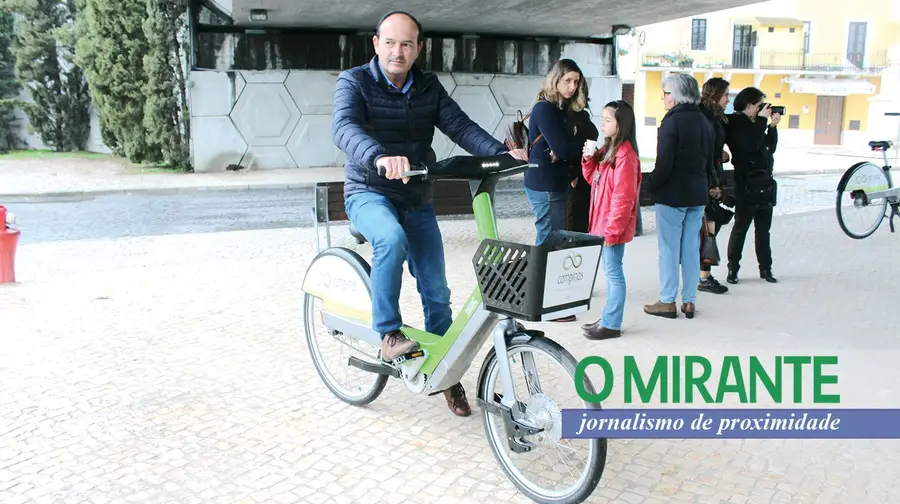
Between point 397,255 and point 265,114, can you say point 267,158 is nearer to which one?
point 265,114

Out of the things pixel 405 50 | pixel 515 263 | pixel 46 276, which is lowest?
pixel 46 276

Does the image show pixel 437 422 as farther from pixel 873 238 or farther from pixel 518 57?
pixel 518 57

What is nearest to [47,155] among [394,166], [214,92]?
[214,92]

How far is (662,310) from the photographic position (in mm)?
5309

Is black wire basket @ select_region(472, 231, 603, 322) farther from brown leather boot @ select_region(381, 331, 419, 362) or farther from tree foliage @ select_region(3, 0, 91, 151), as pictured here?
tree foliage @ select_region(3, 0, 91, 151)

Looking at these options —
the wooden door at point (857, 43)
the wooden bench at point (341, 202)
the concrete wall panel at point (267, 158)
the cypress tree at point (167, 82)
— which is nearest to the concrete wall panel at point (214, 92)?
the cypress tree at point (167, 82)

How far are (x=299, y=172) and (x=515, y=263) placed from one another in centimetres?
1458

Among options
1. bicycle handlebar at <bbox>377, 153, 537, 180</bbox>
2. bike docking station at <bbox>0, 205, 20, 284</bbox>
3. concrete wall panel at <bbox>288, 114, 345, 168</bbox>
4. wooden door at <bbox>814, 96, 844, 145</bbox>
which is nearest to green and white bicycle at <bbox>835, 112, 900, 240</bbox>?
bicycle handlebar at <bbox>377, 153, 537, 180</bbox>

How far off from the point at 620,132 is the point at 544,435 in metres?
2.36

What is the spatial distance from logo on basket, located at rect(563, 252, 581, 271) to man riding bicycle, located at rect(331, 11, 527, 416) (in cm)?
66

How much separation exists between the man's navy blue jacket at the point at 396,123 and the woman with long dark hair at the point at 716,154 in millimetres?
2712

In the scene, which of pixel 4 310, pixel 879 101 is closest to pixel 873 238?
pixel 4 310

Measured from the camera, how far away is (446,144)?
61.2ft

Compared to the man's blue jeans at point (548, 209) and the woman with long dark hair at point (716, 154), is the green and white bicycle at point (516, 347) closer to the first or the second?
the man's blue jeans at point (548, 209)
